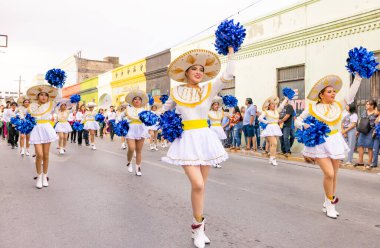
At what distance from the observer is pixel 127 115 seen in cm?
966

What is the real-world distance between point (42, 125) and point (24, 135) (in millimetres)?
7029

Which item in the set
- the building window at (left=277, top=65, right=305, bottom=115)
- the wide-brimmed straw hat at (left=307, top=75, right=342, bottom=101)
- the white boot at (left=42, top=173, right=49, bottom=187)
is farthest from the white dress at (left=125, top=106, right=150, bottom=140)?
the building window at (left=277, top=65, right=305, bottom=115)

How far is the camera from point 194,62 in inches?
175

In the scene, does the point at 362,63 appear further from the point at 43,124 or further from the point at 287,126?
the point at 287,126

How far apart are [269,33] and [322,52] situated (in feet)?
11.3

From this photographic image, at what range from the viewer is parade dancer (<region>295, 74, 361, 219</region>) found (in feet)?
17.6

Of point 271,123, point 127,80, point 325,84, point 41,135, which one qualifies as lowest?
point 41,135

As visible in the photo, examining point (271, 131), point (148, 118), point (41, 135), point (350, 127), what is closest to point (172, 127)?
point (148, 118)

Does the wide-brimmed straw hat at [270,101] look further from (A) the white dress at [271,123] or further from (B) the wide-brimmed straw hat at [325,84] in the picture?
(B) the wide-brimmed straw hat at [325,84]

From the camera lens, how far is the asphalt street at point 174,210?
4.34 m

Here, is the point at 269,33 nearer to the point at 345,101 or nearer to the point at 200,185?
the point at 345,101

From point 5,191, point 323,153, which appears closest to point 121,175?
point 5,191

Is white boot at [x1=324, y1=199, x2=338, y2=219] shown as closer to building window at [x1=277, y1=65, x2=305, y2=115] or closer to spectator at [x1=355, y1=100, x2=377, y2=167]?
spectator at [x1=355, y1=100, x2=377, y2=167]

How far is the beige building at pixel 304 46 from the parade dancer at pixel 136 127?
25.6 ft
